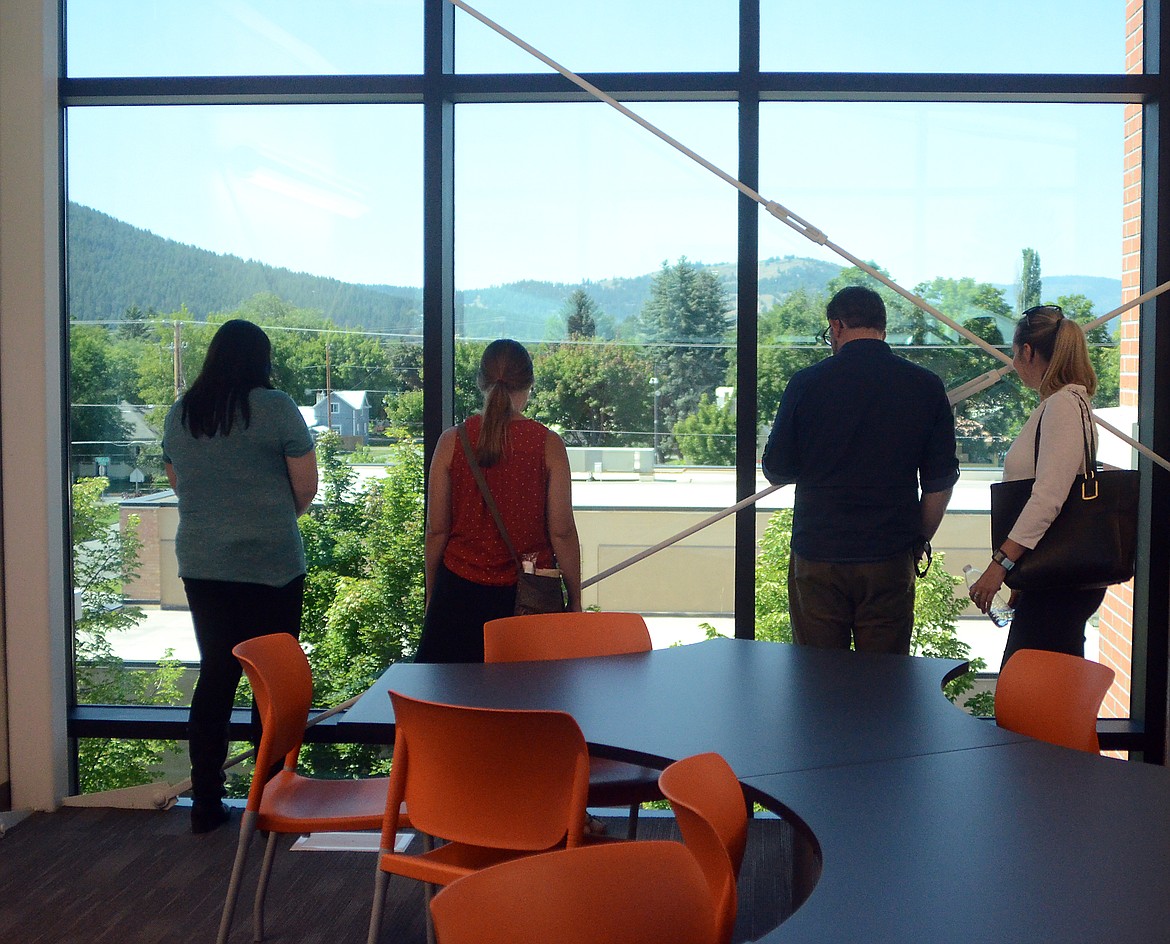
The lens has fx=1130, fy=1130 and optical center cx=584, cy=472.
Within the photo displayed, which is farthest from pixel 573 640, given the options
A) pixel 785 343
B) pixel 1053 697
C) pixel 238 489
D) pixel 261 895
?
pixel 785 343

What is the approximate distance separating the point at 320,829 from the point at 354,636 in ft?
5.39

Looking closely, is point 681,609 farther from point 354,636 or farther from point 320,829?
point 320,829

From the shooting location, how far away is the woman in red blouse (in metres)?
3.27

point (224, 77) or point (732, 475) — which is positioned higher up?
point (224, 77)

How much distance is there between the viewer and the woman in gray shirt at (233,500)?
3.53m

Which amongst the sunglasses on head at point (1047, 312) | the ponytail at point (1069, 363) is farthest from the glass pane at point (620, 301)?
the ponytail at point (1069, 363)

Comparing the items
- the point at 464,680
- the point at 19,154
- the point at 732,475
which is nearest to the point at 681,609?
the point at 732,475

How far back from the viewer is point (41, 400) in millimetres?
3928

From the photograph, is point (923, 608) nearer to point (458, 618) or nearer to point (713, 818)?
point (458, 618)

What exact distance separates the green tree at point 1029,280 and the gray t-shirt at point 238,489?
250 cm

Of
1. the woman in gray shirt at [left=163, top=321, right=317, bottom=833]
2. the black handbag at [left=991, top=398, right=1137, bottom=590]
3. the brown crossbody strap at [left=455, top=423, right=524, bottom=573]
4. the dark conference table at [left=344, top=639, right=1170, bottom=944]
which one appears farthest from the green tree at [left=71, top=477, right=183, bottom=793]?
the black handbag at [left=991, top=398, right=1137, bottom=590]

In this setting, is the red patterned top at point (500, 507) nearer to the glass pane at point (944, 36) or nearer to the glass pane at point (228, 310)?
the glass pane at point (228, 310)

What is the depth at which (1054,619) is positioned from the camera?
10.3 feet

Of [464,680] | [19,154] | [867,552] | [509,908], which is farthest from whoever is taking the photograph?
[19,154]
